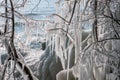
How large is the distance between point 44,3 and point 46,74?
9.41ft

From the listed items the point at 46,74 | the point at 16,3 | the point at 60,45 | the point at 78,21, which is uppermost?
the point at 16,3

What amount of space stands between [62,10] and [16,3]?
0.47 m

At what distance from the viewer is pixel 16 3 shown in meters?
2.20

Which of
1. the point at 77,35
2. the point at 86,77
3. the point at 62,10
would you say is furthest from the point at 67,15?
the point at 86,77

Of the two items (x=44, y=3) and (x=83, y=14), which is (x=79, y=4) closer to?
(x=83, y=14)

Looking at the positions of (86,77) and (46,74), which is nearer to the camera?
(86,77)

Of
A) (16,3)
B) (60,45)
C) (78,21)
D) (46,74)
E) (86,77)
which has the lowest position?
(46,74)

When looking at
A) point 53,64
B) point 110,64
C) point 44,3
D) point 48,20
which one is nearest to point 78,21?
point 48,20

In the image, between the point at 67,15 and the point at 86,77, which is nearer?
the point at 67,15

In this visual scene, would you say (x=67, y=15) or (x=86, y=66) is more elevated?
(x=67, y=15)

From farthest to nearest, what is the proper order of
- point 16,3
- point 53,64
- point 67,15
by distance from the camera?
point 53,64, point 67,15, point 16,3

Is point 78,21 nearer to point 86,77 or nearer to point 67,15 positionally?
point 67,15

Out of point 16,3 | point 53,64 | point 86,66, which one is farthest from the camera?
point 53,64

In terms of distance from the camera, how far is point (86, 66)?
270 centimetres
